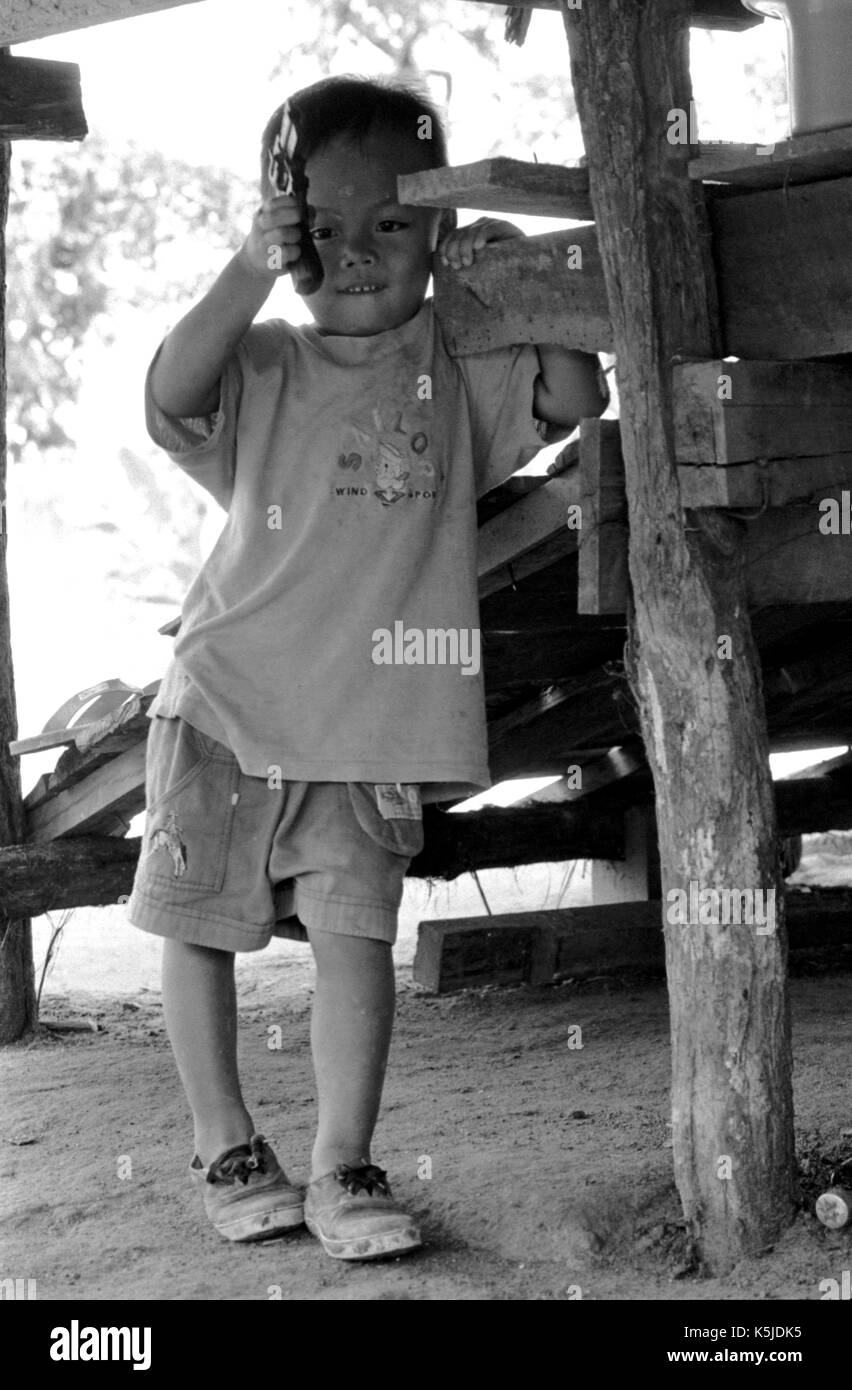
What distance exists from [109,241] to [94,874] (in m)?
11.1

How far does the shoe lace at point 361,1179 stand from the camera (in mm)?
2908

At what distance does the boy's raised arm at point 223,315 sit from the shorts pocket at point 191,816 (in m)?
0.63

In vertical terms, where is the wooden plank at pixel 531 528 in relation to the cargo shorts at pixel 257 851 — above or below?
above

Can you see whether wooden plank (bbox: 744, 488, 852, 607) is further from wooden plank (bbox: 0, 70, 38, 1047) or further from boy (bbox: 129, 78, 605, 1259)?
wooden plank (bbox: 0, 70, 38, 1047)

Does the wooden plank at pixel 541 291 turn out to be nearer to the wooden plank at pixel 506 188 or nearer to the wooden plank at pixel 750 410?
the wooden plank at pixel 506 188

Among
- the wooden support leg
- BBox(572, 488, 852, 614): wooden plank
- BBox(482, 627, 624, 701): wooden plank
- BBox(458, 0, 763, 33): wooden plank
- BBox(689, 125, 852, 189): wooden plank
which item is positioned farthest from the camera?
the wooden support leg

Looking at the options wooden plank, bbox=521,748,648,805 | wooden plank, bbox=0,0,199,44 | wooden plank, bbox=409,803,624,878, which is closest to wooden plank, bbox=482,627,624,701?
wooden plank, bbox=409,803,624,878

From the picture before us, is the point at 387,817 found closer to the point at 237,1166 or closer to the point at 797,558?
the point at 237,1166

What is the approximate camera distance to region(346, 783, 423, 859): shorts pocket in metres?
3.03

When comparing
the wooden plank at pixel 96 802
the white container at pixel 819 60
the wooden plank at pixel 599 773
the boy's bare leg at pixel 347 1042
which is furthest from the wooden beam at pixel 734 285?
the wooden plank at pixel 599 773

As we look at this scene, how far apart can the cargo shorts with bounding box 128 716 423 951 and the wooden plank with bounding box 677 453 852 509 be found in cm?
77

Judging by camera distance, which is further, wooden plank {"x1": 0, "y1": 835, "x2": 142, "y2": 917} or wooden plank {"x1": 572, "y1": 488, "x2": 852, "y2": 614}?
wooden plank {"x1": 0, "y1": 835, "x2": 142, "y2": 917}

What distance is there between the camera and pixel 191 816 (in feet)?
10.1

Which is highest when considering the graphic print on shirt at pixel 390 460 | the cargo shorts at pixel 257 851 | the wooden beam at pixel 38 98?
the wooden beam at pixel 38 98
